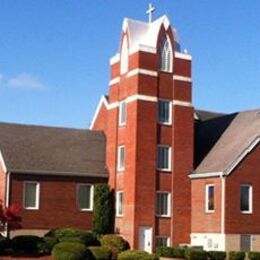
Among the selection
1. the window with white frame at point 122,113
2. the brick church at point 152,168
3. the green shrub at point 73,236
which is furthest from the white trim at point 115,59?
the green shrub at point 73,236

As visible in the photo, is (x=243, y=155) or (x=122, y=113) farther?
(x=122, y=113)

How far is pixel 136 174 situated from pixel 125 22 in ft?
40.1

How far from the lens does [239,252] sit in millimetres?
41812

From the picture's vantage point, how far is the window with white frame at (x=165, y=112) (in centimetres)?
4925

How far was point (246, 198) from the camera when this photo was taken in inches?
1821

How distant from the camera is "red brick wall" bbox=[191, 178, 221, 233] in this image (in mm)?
45500

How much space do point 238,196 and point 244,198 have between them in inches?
29.9

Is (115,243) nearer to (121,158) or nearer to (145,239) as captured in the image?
(145,239)

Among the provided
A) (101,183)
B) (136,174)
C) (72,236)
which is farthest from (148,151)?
(72,236)

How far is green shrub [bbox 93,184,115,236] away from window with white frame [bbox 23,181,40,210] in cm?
435

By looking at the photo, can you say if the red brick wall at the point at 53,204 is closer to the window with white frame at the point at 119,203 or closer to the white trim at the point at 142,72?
the window with white frame at the point at 119,203

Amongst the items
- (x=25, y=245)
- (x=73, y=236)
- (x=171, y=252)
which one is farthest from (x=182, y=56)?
(x=25, y=245)

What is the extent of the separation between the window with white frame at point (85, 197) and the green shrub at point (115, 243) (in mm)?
4461

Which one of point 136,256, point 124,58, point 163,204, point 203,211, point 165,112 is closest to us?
point 136,256
